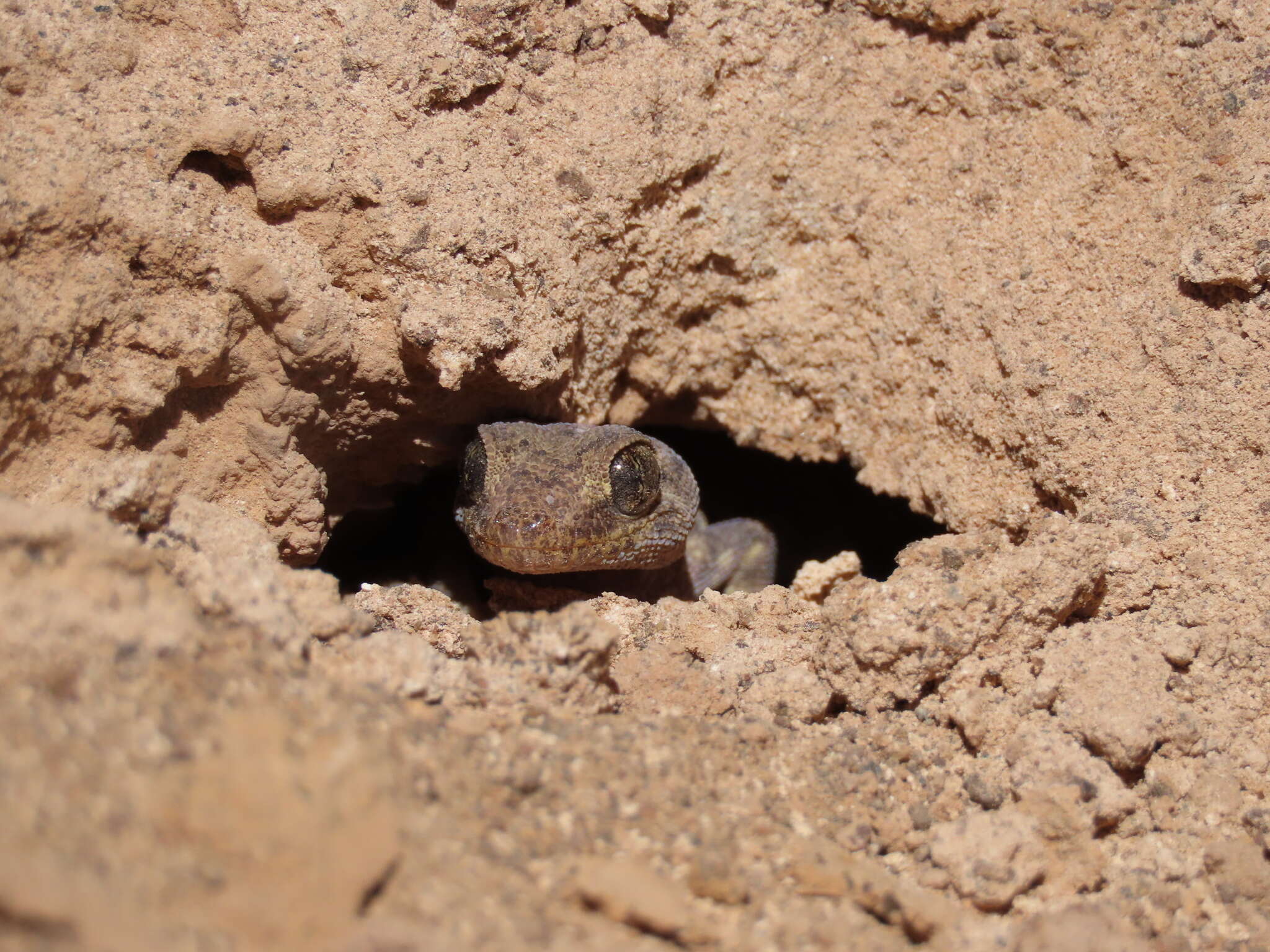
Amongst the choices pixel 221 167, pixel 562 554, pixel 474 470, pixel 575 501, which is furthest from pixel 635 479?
pixel 221 167

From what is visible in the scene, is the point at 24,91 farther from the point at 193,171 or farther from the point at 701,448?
the point at 701,448

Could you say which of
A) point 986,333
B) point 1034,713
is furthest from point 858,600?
point 986,333

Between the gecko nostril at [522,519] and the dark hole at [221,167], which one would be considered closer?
the dark hole at [221,167]

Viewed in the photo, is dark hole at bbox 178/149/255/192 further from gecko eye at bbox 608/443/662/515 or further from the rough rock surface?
gecko eye at bbox 608/443/662/515

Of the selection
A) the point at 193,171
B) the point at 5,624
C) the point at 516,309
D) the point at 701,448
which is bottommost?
the point at 701,448

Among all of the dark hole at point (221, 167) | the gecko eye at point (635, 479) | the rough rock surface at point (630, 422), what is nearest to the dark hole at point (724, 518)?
the rough rock surface at point (630, 422)

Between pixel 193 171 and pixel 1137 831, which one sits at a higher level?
pixel 193 171

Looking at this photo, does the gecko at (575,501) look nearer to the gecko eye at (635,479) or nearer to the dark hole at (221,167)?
the gecko eye at (635,479)
